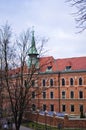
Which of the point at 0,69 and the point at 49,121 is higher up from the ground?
the point at 0,69

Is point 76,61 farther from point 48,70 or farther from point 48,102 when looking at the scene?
point 48,102

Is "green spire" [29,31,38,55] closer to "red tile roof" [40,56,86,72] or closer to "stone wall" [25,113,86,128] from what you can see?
"stone wall" [25,113,86,128]

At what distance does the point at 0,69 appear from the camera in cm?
2450

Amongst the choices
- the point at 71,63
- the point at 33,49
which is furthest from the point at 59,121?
the point at 71,63

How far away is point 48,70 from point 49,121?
20848mm

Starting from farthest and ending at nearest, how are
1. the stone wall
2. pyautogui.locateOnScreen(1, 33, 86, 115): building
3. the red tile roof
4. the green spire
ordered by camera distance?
1. the red tile roof
2. pyautogui.locateOnScreen(1, 33, 86, 115): building
3. the stone wall
4. the green spire

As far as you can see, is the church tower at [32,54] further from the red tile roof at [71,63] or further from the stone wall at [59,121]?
the red tile roof at [71,63]

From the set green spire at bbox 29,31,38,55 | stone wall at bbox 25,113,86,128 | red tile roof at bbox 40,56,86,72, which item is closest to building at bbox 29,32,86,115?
red tile roof at bbox 40,56,86,72

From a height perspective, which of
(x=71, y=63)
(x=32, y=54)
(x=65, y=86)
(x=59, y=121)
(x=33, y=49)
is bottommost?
(x=59, y=121)

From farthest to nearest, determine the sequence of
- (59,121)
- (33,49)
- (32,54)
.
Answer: (59,121)
(33,49)
(32,54)

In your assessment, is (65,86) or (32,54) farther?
(65,86)

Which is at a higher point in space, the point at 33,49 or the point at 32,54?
the point at 33,49

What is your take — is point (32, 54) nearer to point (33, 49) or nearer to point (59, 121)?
point (33, 49)

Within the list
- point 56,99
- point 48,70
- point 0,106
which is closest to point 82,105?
point 56,99
